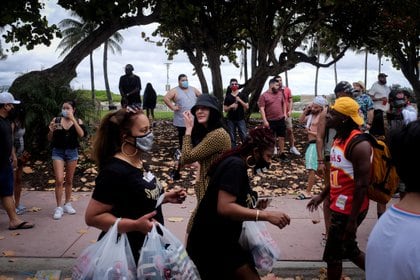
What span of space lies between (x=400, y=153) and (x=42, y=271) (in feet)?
14.3

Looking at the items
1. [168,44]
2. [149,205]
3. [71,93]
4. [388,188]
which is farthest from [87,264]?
[168,44]

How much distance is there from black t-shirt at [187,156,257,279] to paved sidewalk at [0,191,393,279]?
226 cm

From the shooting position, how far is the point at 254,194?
3.20 m

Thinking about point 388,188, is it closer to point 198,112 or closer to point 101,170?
point 198,112

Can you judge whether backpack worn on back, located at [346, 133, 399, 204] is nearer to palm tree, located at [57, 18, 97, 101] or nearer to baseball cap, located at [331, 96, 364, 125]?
baseball cap, located at [331, 96, 364, 125]

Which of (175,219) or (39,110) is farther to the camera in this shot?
(39,110)

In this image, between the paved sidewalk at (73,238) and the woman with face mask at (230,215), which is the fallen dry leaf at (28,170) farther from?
the woman with face mask at (230,215)

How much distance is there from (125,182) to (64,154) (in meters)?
4.42

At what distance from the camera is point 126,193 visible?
278 centimetres

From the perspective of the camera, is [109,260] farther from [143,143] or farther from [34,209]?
[34,209]

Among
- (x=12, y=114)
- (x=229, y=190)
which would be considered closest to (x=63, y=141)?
(x=12, y=114)

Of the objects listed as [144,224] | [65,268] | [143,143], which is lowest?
[65,268]

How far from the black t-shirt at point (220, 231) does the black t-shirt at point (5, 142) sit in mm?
3884

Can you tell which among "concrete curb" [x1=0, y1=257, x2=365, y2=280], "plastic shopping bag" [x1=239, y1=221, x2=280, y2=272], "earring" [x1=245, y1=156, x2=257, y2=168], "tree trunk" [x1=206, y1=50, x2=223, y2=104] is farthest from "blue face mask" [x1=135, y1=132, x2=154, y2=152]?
"tree trunk" [x1=206, y1=50, x2=223, y2=104]
